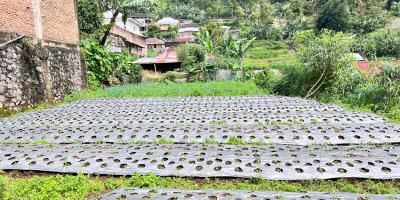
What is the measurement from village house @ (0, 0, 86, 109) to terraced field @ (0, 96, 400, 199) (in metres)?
1.79

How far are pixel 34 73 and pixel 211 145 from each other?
884 centimetres

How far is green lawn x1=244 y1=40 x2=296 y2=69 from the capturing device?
38625 millimetres

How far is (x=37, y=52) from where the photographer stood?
12695 millimetres

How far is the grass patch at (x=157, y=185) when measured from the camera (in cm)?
448

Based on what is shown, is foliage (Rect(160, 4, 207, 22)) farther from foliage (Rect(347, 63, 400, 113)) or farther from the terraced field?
the terraced field

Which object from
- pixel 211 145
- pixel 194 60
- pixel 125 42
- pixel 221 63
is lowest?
pixel 211 145

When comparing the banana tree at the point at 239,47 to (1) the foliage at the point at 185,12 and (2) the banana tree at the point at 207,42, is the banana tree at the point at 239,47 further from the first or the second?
(1) the foliage at the point at 185,12

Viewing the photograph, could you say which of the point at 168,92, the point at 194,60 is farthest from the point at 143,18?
the point at 168,92

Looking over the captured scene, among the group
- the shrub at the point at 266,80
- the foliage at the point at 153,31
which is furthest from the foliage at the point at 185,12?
the shrub at the point at 266,80

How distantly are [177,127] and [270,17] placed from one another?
4832 cm

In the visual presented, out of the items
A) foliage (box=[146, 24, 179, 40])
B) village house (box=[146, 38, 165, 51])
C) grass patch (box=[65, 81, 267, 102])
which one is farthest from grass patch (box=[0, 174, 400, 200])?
foliage (box=[146, 24, 179, 40])

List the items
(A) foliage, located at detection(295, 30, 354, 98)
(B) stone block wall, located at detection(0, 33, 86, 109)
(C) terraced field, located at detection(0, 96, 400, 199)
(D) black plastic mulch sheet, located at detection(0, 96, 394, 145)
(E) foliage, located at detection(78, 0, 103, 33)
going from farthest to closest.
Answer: (E) foliage, located at detection(78, 0, 103, 33) < (A) foliage, located at detection(295, 30, 354, 98) < (B) stone block wall, located at detection(0, 33, 86, 109) < (D) black plastic mulch sheet, located at detection(0, 96, 394, 145) < (C) terraced field, located at detection(0, 96, 400, 199)

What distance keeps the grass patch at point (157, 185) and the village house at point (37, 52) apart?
7.12 m

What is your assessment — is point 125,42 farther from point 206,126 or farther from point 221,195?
point 221,195
